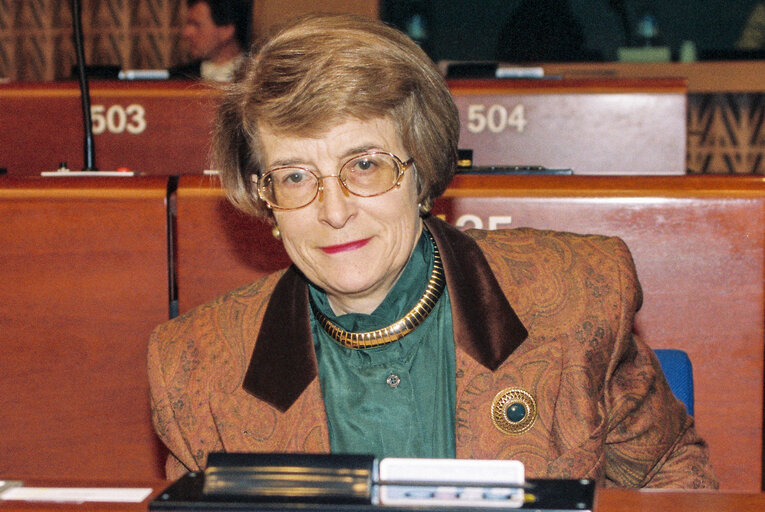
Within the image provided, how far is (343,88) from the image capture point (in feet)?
4.22

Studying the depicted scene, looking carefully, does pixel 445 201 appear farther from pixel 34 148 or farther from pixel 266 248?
pixel 34 148

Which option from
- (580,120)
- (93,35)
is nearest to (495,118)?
(580,120)

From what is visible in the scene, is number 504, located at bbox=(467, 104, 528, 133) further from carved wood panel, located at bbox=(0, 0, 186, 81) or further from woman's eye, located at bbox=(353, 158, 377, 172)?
carved wood panel, located at bbox=(0, 0, 186, 81)


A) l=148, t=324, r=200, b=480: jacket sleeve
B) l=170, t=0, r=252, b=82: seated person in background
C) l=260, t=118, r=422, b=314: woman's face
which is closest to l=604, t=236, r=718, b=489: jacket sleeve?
l=260, t=118, r=422, b=314: woman's face

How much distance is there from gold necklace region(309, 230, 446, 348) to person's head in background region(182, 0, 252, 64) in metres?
3.44

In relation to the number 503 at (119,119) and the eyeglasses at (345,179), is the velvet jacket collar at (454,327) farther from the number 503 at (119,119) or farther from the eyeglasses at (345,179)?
the number 503 at (119,119)

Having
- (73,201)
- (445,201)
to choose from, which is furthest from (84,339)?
(445,201)

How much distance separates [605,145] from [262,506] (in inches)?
102

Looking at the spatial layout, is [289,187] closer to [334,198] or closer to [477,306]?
[334,198]

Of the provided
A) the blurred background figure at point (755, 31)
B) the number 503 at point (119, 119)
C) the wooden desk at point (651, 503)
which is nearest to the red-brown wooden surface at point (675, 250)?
the wooden desk at point (651, 503)

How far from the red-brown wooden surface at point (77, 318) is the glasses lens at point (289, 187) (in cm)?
43

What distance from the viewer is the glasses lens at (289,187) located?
1.32 meters

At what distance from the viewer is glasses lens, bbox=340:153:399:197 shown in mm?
1305

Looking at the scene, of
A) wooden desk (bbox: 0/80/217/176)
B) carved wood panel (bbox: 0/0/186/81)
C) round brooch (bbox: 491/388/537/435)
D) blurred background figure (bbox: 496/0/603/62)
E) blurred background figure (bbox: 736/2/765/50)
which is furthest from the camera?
blurred background figure (bbox: 496/0/603/62)
